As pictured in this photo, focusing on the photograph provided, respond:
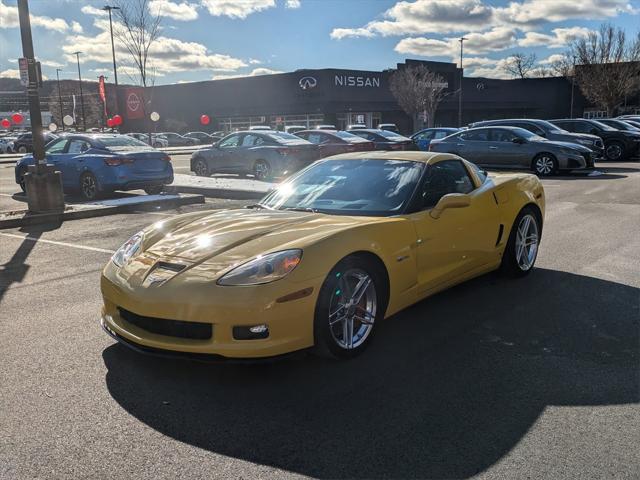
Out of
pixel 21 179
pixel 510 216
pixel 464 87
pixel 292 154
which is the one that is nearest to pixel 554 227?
pixel 510 216

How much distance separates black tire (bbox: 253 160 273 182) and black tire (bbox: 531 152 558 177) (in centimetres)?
762

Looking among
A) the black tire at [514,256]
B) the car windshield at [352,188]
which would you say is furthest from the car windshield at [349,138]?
the car windshield at [352,188]

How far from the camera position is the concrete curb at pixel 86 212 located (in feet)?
32.3

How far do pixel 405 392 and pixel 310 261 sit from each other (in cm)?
96

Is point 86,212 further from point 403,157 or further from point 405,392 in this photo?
point 405,392

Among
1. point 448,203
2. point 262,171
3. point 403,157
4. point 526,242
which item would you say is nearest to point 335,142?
A: point 262,171

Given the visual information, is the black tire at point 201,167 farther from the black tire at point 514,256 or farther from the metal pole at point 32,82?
the black tire at point 514,256

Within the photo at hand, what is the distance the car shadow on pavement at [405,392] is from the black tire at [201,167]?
1477cm

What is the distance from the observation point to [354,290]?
3.92 meters

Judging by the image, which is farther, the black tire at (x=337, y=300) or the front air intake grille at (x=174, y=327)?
the black tire at (x=337, y=300)

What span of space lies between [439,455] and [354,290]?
53.6 inches

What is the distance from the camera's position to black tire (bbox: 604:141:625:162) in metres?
21.7

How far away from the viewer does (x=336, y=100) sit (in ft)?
165

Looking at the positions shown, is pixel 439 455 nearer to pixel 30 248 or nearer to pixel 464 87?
pixel 30 248
